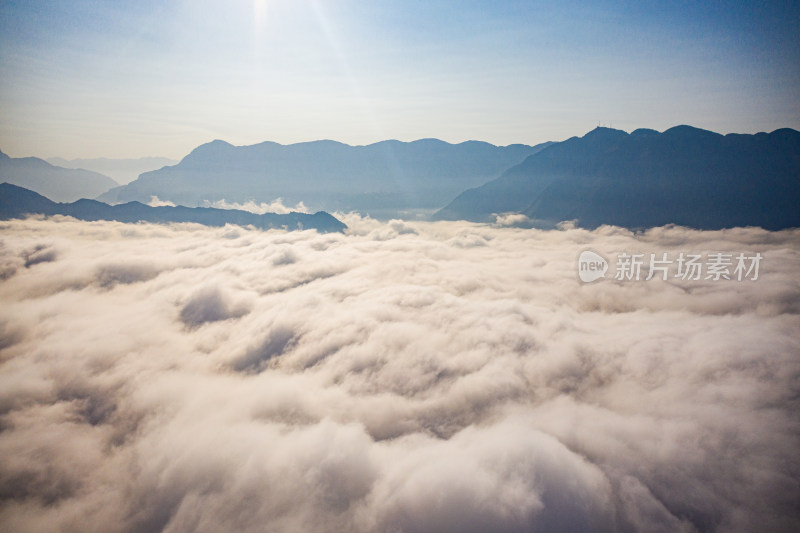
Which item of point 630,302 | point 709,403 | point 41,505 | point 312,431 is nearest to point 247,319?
point 41,505

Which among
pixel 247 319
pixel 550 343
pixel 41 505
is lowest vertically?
pixel 41 505

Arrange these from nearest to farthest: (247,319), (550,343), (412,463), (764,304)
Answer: (412,463) → (550,343) → (764,304) → (247,319)

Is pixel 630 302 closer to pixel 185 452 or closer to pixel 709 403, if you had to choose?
pixel 709 403

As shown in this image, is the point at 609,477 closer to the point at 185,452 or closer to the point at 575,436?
the point at 575,436

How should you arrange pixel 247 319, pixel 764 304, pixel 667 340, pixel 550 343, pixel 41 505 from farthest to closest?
1. pixel 247 319
2. pixel 764 304
3. pixel 550 343
4. pixel 667 340
5. pixel 41 505

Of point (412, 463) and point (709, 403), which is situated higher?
point (709, 403)

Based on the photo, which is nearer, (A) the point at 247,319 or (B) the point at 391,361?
(B) the point at 391,361

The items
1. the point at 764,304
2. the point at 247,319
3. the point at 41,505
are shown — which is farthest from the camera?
the point at 247,319

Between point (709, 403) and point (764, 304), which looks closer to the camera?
point (709, 403)

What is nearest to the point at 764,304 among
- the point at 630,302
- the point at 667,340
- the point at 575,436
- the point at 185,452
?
the point at 630,302
